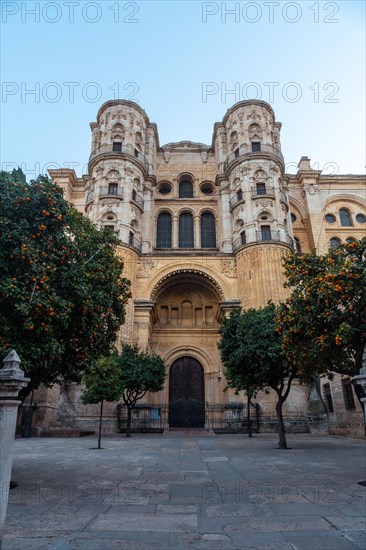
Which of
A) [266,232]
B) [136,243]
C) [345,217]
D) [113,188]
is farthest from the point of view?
[345,217]

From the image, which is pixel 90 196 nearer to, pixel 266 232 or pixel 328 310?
pixel 266 232

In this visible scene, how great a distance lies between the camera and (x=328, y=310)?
851 cm

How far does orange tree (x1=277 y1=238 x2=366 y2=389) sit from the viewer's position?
8.35m

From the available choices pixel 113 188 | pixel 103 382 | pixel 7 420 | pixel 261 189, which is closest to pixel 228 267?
pixel 261 189

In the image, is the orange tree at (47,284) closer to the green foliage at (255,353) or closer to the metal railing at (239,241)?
the green foliage at (255,353)

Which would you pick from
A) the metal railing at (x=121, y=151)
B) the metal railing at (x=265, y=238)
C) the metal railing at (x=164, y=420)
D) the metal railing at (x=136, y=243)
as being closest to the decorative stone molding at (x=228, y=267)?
the metal railing at (x=265, y=238)

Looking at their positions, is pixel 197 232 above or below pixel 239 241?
above

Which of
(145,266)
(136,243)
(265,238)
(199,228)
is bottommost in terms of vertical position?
(145,266)

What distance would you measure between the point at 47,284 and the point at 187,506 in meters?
4.33

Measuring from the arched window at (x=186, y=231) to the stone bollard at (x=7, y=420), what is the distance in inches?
1080

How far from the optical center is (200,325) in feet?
96.7

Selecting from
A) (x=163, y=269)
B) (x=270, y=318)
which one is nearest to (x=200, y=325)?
(x=163, y=269)

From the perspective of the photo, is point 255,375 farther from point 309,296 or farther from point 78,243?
point 78,243

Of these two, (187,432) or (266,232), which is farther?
(266,232)
